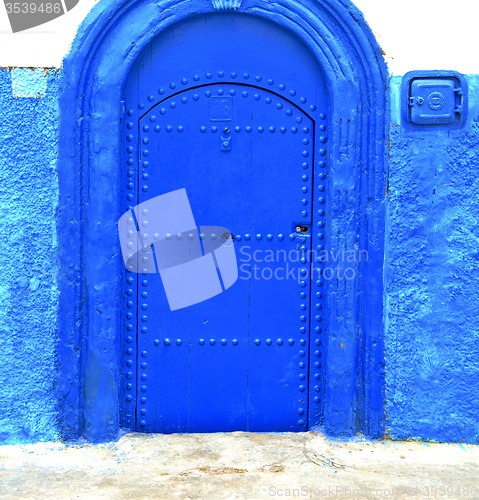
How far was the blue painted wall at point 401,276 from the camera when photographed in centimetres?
250

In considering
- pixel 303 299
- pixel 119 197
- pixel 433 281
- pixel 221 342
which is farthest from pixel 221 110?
pixel 433 281

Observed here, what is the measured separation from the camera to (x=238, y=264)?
2699 millimetres

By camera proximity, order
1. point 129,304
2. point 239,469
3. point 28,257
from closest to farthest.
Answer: point 239,469, point 28,257, point 129,304

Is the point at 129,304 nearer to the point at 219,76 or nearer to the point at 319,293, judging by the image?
the point at 319,293

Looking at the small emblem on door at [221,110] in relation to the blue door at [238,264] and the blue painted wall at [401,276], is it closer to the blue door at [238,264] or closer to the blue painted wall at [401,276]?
the blue door at [238,264]

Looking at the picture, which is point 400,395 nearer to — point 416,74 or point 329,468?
point 329,468

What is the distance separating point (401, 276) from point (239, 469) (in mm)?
1263

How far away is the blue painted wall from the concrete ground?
169 mm

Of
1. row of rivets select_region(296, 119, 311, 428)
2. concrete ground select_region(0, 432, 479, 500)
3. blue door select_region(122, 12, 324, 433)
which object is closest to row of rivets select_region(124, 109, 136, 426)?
blue door select_region(122, 12, 324, 433)

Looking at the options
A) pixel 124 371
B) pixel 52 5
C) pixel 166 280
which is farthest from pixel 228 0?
pixel 124 371

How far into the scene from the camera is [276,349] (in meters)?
2.72

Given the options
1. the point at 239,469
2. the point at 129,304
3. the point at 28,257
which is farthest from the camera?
the point at 129,304

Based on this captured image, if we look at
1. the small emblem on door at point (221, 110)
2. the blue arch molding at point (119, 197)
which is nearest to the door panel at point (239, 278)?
the small emblem on door at point (221, 110)

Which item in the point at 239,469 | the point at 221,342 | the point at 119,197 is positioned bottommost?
the point at 239,469
